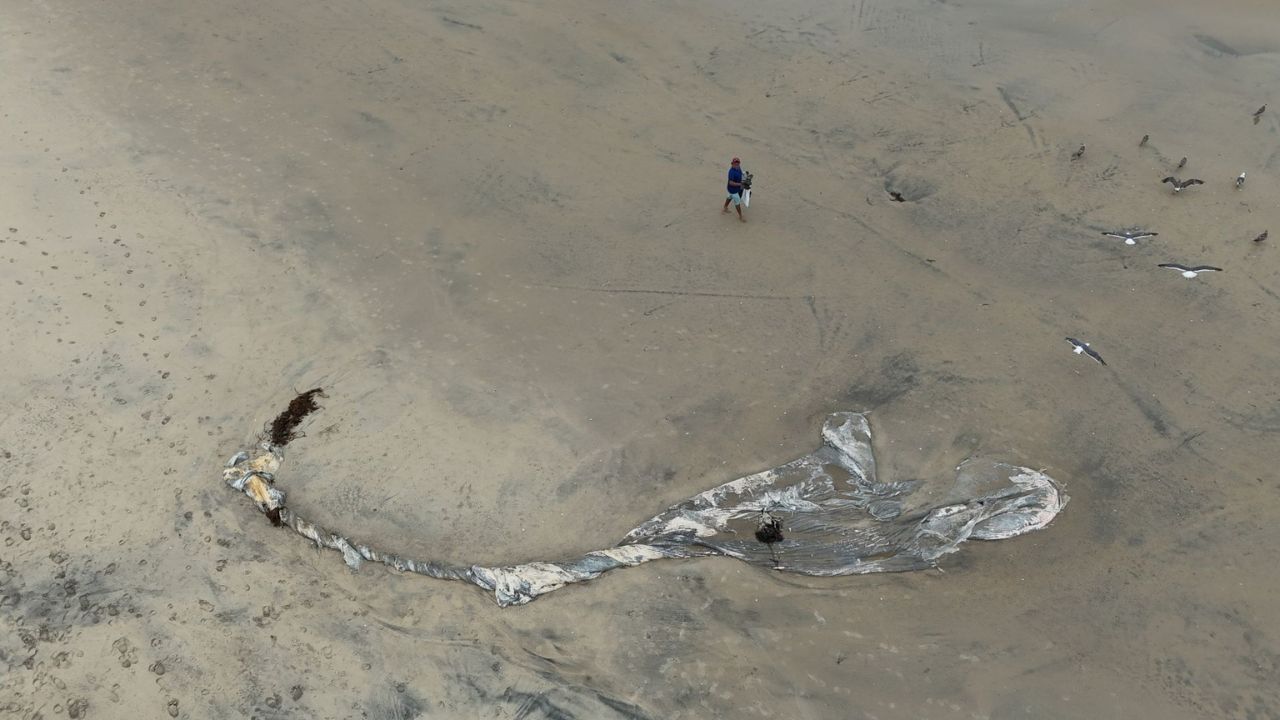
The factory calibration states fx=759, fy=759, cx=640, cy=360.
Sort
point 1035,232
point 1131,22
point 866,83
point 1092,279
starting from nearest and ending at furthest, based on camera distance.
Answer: point 1092,279 < point 1035,232 < point 866,83 < point 1131,22

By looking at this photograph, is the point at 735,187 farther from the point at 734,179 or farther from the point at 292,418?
the point at 292,418

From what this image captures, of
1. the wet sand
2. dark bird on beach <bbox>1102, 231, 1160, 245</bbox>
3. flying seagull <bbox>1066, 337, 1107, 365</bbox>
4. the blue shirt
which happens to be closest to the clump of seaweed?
the wet sand

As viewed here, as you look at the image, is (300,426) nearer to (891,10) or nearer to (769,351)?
(769,351)

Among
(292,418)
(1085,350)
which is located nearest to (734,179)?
(1085,350)

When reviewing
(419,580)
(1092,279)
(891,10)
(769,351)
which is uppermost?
(891,10)

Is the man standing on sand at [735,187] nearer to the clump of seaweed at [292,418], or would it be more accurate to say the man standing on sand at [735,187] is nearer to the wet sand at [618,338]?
the wet sand at [618,338]

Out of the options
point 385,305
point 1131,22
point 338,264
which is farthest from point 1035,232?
point 338,264

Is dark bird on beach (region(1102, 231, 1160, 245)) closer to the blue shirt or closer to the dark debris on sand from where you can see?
the blue shirt
